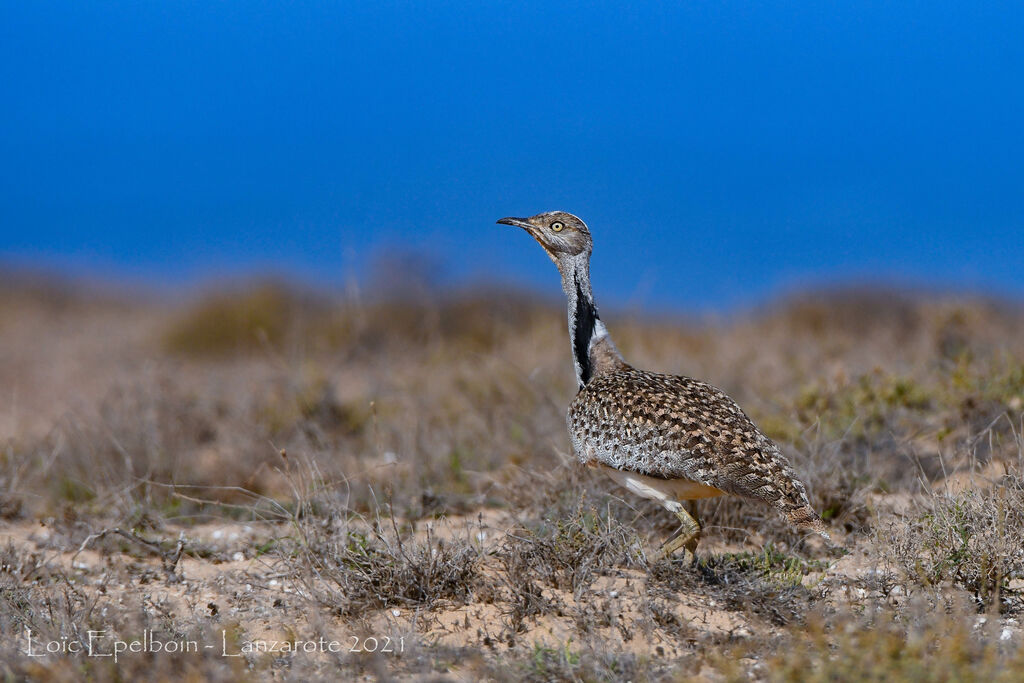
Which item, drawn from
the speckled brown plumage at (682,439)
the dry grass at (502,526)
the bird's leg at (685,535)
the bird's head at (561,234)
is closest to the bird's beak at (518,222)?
the bird's head at (561,234)

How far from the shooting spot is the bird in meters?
3.43

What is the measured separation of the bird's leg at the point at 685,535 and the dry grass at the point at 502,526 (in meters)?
0.06

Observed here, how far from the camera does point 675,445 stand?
3.54 m

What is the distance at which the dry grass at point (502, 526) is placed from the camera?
311 cm

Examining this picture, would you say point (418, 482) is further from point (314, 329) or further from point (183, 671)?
point (314, 329)

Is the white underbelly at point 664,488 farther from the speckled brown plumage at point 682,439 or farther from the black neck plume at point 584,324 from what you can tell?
the black neck plume at point 584,324

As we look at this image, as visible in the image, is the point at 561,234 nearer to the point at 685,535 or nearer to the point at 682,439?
the point at 682,439

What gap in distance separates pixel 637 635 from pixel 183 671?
152cm

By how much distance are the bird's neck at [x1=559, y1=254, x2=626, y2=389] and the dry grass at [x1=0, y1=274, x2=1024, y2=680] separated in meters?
0.45

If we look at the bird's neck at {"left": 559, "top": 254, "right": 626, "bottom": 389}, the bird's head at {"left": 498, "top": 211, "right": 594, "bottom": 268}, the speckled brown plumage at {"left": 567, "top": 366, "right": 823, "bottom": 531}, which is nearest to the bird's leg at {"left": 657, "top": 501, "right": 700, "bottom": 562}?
the speckled brown plumage at {"left": 567, "top": 366, "right": 823, "bottom": 531}

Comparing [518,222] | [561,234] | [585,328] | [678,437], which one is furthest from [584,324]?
[678,437]

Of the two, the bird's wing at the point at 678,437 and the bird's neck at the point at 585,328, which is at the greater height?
the bird's neck at the point at 585,328

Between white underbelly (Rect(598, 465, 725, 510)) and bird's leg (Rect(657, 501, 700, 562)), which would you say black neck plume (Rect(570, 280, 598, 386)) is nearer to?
white underbelly (Rect(598, 465, 725, 510))

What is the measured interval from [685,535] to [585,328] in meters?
1.09
